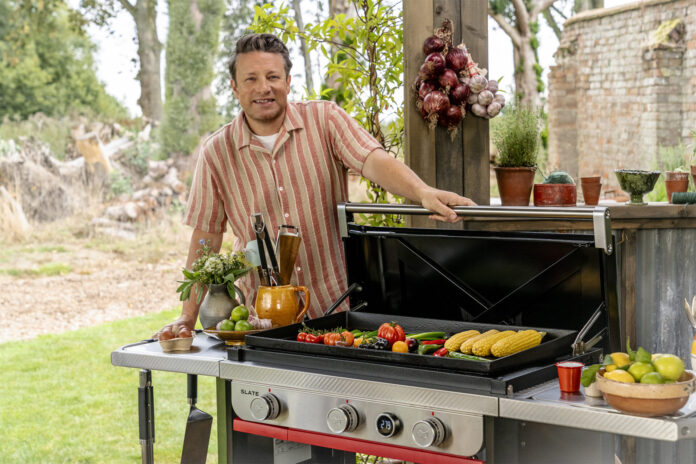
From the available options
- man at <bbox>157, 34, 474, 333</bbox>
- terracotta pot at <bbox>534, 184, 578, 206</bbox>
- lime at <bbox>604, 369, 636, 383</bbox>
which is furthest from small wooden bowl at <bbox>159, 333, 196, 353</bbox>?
terracotta pot at <bbox>534, 184, 578, 206</bbox>

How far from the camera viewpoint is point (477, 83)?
3730mm

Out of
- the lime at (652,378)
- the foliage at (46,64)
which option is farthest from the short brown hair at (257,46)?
the foliage at (46,64)

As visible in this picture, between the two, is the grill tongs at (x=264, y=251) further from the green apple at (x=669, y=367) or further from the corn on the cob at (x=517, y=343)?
the green apple at (x=669, y=367)

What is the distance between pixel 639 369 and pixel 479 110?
6.39ft

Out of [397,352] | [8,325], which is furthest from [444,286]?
[8,325]

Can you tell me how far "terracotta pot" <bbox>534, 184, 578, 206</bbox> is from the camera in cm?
366

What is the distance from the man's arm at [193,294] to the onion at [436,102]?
41.8 inches

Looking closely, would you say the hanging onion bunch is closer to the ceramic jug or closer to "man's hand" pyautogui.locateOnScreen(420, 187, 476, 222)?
"man's hand" pyautogui.locateOnScreen(420, 187, 476, 222)

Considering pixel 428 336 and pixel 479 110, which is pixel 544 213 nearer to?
pixel 428 336

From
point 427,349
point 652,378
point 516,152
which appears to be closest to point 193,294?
point 427,349

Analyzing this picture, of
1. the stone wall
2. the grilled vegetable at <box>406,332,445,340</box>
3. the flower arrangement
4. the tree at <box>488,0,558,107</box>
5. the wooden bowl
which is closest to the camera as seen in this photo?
the wooden bowl

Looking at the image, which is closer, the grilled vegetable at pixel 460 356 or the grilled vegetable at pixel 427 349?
the grilled vegetable at pixel 460 356

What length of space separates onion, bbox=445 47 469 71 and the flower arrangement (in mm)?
1369

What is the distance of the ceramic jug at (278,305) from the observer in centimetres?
282
